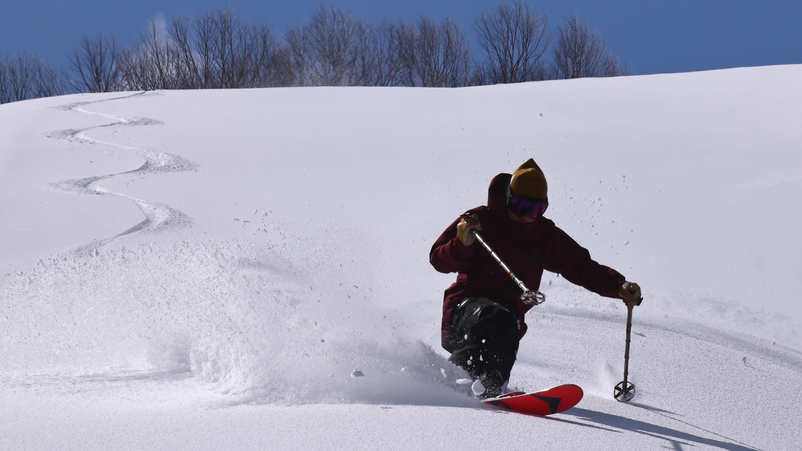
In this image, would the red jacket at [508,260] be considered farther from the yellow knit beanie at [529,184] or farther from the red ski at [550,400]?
the red ski at [550,400]

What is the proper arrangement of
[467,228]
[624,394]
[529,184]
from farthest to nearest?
1. [624,394]
2. [529,184]
3. [467,228]

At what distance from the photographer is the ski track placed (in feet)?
20.4

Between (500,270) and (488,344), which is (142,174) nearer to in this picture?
(500,270)

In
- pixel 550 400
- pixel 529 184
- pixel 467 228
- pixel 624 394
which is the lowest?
pixel 624 394

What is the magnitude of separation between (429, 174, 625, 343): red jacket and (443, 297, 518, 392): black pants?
18 centimetres

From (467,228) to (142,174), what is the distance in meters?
6.17

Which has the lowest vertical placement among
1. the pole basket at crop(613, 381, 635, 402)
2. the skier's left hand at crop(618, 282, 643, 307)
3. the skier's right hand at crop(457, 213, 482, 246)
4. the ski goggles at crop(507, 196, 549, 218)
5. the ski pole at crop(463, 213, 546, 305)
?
the pole basket at crop(613, 381, 635, 402)

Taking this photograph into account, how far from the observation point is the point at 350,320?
3.40 metres

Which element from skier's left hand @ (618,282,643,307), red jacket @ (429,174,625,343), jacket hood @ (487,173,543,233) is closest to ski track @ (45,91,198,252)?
red jacket @ (429,174,625,343)

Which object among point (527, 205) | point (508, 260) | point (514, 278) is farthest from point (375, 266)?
point (514, 278)

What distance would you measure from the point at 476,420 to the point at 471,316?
0.61 m

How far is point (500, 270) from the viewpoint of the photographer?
2.94 m

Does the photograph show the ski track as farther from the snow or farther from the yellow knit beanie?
the yellow knit beanie

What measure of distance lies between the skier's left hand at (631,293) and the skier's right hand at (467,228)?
0.68 m
